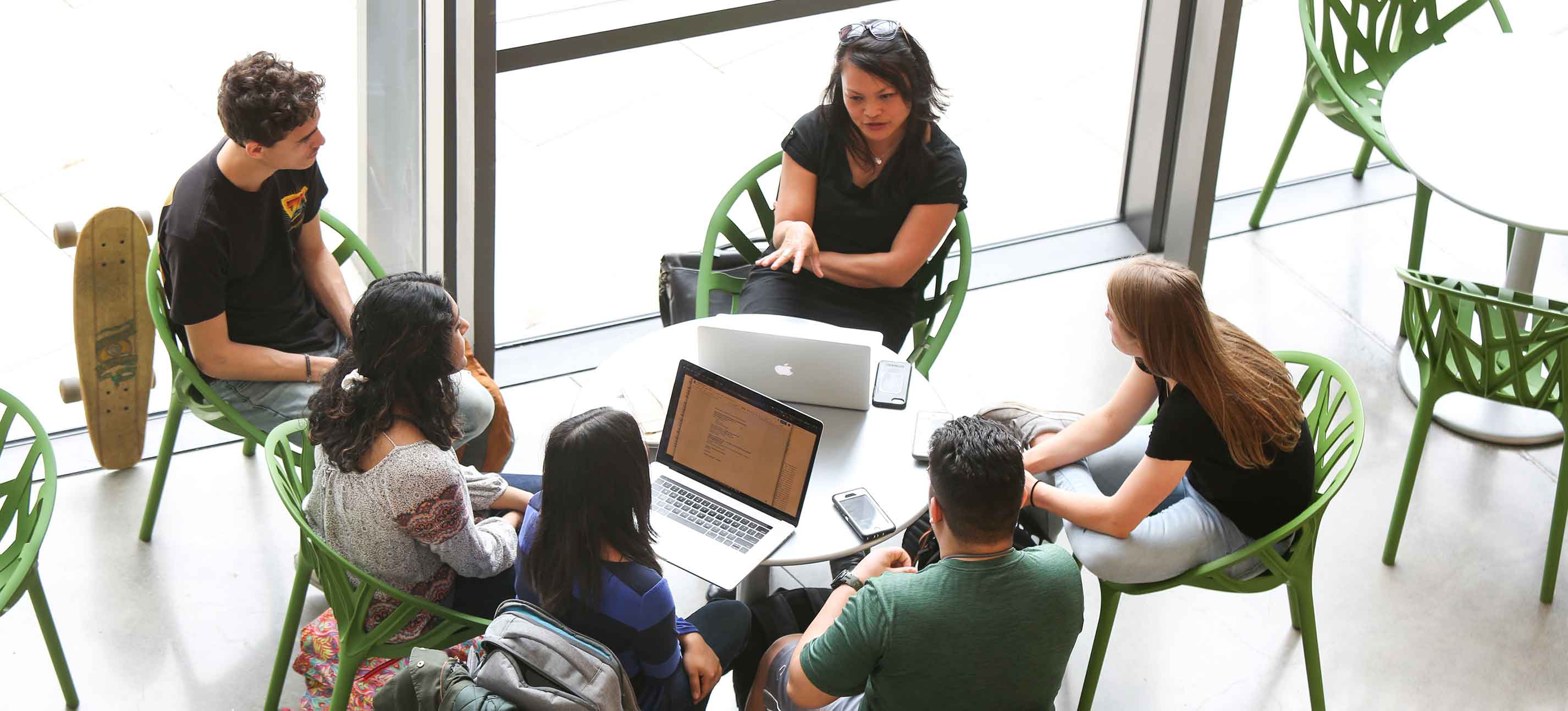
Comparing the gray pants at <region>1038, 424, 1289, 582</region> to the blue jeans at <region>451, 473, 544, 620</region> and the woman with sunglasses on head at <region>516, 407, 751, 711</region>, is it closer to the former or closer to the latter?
the woman with sunglasses on head at <region>516, 407, 751, 711</region>

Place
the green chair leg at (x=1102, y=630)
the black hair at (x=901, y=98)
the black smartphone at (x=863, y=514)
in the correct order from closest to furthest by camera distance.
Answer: the black smartphone at (x=863, y=514) < the green chair leg at (x=1102, y=630) < the black hair at (x=901, y=98)

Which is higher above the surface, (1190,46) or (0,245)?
(1190,46)

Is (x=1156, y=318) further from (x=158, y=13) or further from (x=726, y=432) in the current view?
(x=158, y=13)

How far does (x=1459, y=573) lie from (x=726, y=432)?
2.16 meters

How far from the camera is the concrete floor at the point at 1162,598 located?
3.34 meters

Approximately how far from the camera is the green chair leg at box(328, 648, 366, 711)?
9.24ft

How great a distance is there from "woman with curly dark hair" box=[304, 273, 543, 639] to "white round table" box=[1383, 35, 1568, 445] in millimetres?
2619

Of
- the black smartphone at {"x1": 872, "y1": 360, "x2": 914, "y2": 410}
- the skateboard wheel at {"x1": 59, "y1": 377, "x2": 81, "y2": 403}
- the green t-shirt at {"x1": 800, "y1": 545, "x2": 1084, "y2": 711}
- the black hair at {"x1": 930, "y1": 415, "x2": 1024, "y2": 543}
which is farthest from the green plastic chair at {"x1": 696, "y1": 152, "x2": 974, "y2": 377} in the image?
the skateboard wheel at {"x1": 59, "y1": 377, "x2": 81, "y2": 403}

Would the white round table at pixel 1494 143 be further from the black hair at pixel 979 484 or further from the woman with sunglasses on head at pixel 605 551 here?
the woman with sunglasses on head at pixel 605 551

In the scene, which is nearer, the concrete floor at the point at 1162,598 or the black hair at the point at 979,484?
the black hair at the point at 979,484

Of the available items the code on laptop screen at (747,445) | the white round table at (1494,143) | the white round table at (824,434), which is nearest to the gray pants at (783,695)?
the white round table at (824,434)

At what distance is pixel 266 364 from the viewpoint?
322 cm

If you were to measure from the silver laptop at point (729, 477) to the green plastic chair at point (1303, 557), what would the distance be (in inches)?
30.4

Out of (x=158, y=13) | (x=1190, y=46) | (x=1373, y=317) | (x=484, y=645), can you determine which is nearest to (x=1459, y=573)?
(x=1373, y=317)
